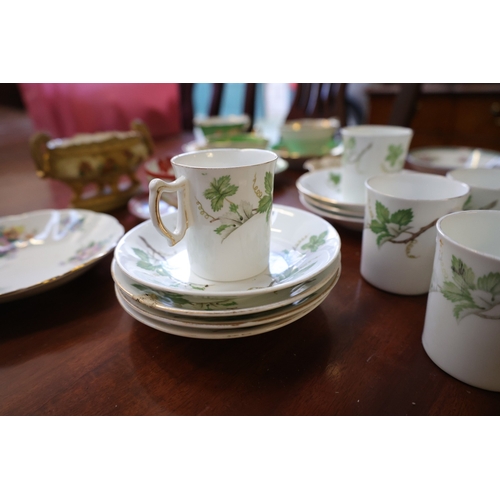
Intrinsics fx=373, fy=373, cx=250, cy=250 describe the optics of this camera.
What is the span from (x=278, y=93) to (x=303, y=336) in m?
2.87

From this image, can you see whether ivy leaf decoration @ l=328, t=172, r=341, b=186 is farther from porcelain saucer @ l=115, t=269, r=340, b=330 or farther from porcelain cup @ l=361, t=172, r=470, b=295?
porcelain saucer @ l=115, t=269, r=340, b=330

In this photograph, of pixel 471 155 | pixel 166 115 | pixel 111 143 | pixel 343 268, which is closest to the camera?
pixel 343 268

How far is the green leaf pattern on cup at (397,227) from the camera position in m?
0.45

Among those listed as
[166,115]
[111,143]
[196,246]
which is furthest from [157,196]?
[166,115]

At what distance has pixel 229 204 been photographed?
0.43 m

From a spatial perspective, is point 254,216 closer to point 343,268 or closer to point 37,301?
Answer: point 343,268

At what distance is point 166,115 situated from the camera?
7.35 ft

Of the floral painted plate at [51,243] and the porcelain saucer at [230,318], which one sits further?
the floral painted plate at [51,243]

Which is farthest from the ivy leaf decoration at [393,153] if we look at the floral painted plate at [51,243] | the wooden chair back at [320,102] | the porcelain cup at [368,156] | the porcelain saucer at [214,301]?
the wooden chair back at [320,102]

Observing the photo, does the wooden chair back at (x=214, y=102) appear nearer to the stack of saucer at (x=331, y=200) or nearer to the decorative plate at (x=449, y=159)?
the decorative plate at (x=449, y=159)

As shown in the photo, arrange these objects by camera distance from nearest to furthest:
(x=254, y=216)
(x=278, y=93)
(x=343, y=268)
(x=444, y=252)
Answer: (x=444, y=252), (x=254, y=216), (x=343, y=268), (x=278, y=93)

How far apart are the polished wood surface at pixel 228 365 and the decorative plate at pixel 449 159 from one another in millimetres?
587

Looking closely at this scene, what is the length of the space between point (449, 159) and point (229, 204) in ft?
2.70

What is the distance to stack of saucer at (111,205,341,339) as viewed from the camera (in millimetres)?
368
